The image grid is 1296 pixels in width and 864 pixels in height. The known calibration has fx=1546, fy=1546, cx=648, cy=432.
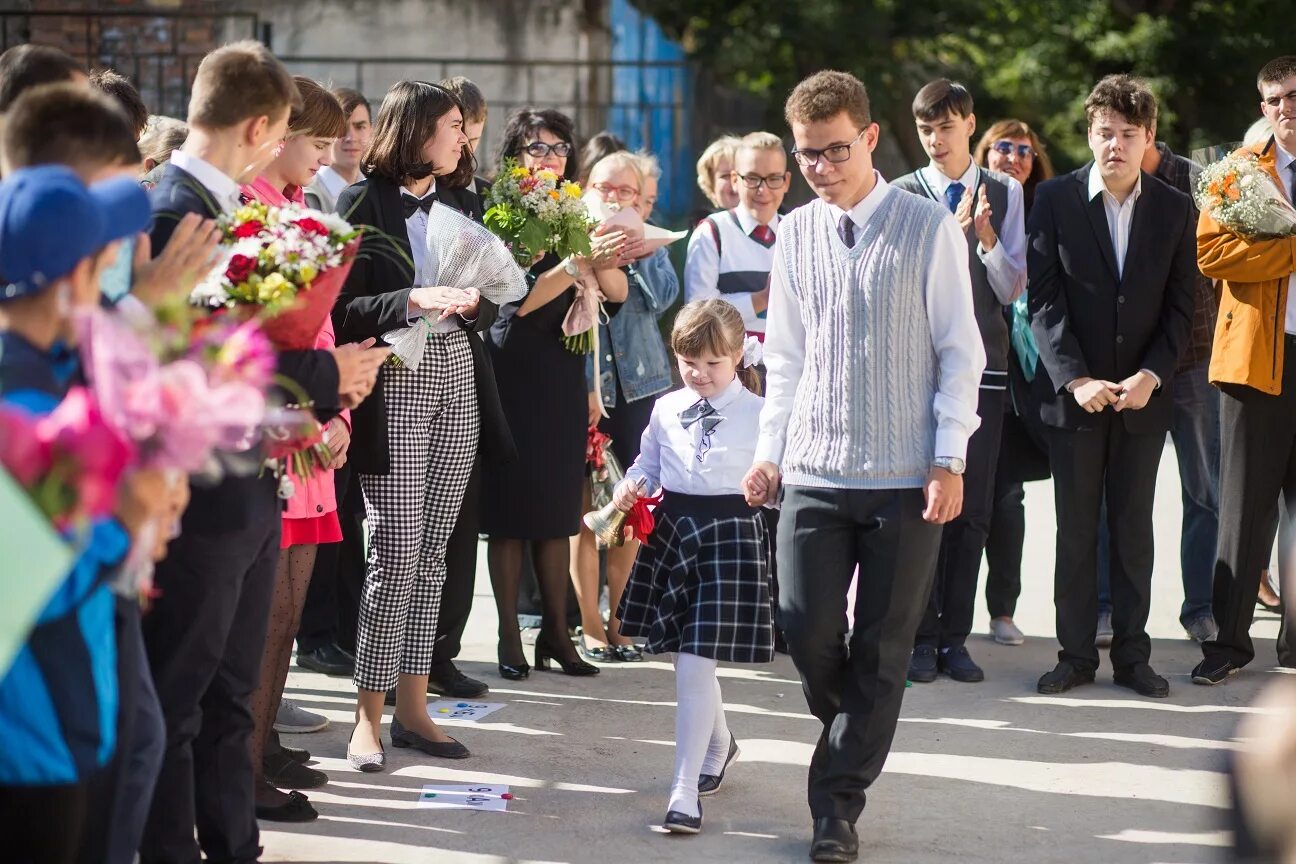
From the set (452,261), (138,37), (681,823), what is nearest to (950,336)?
(681,823)

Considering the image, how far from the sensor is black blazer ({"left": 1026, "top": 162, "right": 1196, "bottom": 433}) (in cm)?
639

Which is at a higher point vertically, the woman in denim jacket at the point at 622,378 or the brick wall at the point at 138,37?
the brick wall at the point at 138,37

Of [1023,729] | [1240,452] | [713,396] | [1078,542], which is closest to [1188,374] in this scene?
[1240,452]

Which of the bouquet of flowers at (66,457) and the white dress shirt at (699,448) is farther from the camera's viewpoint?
the white dress shirt at (699,448)

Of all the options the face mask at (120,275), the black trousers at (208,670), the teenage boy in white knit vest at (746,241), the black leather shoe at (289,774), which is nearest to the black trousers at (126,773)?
the black trousers at (208,670)

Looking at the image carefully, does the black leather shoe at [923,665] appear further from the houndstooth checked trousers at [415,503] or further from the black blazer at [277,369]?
the black blazer at [277,369]

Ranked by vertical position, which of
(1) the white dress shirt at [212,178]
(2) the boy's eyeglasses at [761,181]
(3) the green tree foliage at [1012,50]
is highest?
(3) the green tree foliage at [1012,50]

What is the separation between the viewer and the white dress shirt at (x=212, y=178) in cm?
386

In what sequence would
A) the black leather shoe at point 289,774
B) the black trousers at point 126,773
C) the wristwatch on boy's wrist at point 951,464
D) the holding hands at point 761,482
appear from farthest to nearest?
the black leather shoe at point 289,774
the holding hands at point 761,482
the wristwatch on boy's wrist at point 951,464
the black trousers at point 126,773

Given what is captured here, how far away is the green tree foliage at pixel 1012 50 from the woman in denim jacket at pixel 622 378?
10068 mm

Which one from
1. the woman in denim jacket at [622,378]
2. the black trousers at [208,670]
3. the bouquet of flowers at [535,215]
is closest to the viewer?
the black trousers at [208,670]

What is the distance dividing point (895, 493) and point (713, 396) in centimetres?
89

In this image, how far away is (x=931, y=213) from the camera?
4508mm

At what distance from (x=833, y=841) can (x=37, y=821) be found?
2323 millimetres
